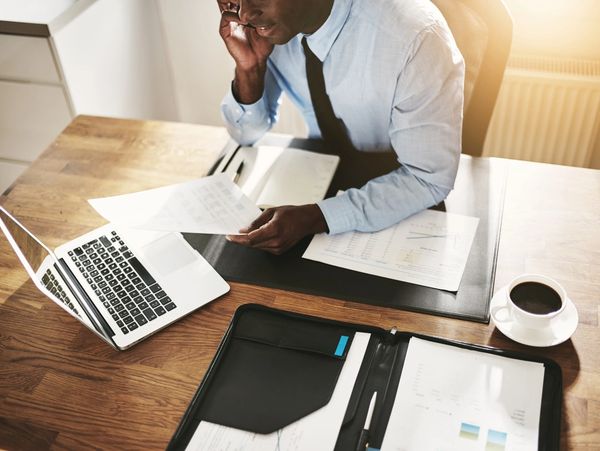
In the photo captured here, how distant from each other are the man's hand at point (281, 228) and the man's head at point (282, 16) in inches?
13.6

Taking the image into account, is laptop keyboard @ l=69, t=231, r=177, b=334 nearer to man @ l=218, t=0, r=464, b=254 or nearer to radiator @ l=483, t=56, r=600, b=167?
man @ l=218, t=0, r=464, b=254

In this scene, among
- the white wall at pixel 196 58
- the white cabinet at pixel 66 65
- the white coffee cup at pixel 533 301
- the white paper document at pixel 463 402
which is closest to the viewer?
the white paper document at pixel 463 402

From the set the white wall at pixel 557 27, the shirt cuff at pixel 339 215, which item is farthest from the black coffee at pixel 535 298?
the white wall at pixel 557 27

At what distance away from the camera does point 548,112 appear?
7.23ft

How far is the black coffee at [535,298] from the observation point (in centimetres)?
101

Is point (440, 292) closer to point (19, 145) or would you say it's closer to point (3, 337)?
point (3, 337)

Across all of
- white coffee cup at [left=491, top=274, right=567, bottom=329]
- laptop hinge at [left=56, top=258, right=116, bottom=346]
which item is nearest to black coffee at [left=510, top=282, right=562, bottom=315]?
white coffee cup at [left=491, top=274, right=567, bottom=329]

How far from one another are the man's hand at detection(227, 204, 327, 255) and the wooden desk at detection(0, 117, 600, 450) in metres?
0.09

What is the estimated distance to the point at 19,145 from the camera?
2.32 m

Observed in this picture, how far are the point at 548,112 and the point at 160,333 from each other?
1.65 m

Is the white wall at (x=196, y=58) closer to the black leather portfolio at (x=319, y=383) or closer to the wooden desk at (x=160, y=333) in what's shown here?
the wooden desk at (x=160, y=333)

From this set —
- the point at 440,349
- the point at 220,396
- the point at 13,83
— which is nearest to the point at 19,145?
the point at 13,83

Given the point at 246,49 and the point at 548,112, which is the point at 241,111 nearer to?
the point at 246,49

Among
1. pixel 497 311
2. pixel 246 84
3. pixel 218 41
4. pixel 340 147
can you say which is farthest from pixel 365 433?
pixel 218 41
